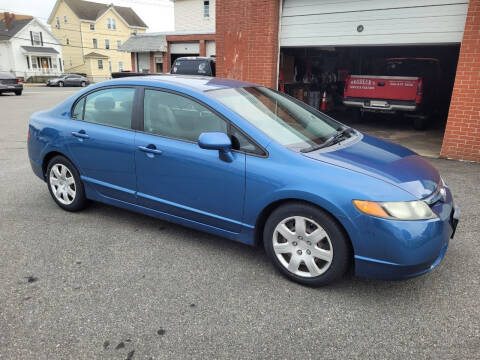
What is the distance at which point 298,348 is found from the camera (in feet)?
7.80

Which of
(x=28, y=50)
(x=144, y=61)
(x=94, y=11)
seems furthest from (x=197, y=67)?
(x=94, y=11)

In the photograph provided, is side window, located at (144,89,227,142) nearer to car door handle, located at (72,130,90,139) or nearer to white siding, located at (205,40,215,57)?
car door handle, located at (72,130,90,139)

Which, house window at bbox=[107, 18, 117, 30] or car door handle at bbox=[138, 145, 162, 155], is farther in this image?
house window at bbox=[107, 18, 117, 30]

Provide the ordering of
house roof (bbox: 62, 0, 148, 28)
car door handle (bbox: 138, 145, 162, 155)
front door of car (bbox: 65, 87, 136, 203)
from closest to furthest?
car door handle (bbox: 138, 145, 162, 155)
front door of car (bbox: 65, 87, 136, 203)
house roof (bbox: 62, 0, 148, 28)

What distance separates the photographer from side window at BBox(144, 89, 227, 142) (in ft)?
11.1

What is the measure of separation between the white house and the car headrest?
4842cm

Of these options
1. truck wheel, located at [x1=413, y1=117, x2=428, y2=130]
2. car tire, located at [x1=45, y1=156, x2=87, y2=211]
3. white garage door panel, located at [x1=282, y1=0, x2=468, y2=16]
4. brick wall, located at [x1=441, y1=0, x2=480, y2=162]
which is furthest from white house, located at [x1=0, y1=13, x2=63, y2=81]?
brick wall, located at [x1=441, y1=0, x2=480, y2=162]

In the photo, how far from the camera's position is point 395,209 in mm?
2631

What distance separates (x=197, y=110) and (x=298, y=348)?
212 centimetres

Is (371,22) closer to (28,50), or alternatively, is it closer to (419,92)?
(419,92)

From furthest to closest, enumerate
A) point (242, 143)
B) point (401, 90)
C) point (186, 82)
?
1. point (401, 90)
2. point (186, 82)
3. point (242, 143)

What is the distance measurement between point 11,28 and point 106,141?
56.7 meters

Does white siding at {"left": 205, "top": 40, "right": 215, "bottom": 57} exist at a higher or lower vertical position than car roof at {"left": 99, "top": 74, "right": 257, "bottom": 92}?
higher

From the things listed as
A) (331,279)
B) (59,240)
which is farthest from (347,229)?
(59,240)
